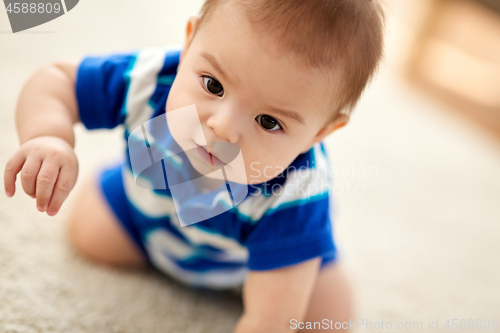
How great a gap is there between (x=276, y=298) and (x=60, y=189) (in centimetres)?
26

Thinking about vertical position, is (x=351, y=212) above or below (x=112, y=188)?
below

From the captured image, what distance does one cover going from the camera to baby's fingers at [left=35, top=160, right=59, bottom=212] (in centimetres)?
40

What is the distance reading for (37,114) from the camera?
48cm

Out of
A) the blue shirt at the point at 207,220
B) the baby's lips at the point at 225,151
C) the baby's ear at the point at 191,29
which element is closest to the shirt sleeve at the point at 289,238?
the blue shirt at the point at 207,220

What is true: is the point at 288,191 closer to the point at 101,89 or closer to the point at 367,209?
the point at 101,89

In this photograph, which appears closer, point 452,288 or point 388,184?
point 452,288

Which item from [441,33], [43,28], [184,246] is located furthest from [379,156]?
[441,33]

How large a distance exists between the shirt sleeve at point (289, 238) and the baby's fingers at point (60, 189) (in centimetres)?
22

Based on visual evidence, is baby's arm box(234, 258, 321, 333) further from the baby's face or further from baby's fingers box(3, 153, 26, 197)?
baby's fingers box(3, 153, 26, 197)

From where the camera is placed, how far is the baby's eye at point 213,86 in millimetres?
427

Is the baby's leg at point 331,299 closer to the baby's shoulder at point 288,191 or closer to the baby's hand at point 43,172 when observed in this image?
the baby's shoulder at point 288,191

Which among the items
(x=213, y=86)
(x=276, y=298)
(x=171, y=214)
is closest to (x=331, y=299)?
(x=276, y=298)

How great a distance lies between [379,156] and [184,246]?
0.62 metres

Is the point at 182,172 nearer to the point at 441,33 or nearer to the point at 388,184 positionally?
the point at 388,184
